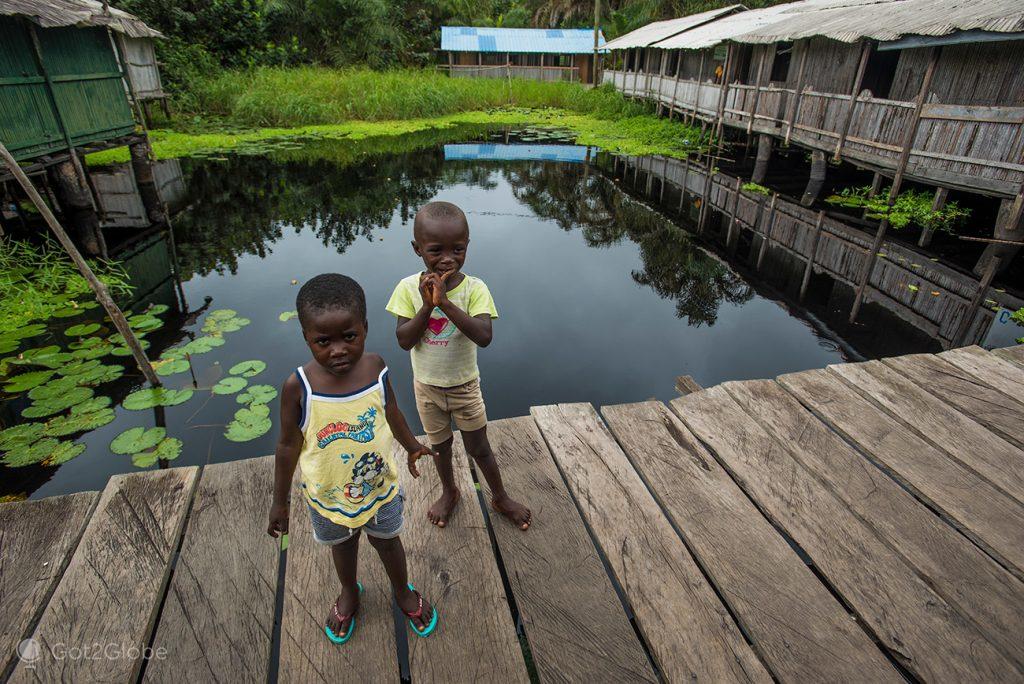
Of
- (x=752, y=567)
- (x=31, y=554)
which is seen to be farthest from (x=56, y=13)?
(x=752, y=567)

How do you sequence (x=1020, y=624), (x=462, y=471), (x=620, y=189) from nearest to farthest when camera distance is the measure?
(x=1020, y=624) → (x=462, y=471) → (x=620, y=189)

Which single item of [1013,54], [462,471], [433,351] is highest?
[1013,54]

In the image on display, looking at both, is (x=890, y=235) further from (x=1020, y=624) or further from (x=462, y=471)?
(x=462, y=471)

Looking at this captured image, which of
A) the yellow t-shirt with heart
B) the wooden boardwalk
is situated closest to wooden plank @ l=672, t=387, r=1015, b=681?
the wooden boardwalk

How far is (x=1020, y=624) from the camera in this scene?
5.82 ft

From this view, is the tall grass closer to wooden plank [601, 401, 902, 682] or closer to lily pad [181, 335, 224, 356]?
lily pad [181, 335, 224, 356]

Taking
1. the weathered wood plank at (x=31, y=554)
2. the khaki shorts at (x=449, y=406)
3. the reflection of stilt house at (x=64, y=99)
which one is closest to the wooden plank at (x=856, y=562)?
the khaki shorts at (x=449, y=406)

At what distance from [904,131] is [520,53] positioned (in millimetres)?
23817

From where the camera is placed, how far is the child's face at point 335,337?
138 cm

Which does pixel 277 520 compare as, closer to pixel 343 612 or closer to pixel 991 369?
pixel 343 612

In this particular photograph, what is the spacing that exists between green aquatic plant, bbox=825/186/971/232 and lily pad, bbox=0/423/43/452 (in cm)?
1066

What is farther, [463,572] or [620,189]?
[620,189]

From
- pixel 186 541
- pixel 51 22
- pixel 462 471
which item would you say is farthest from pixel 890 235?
pixel 51 22

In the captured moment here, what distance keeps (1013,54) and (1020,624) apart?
973 cm
